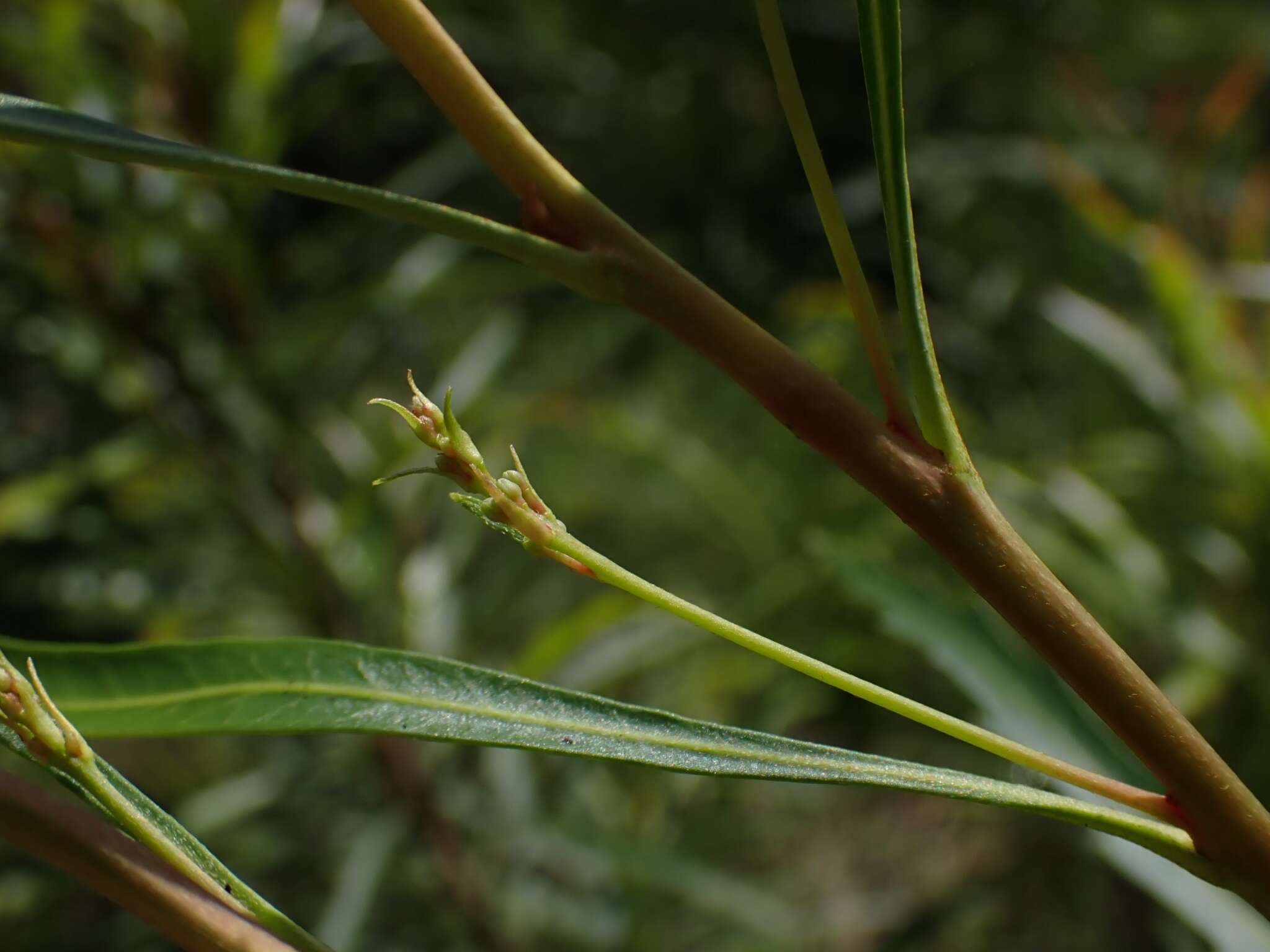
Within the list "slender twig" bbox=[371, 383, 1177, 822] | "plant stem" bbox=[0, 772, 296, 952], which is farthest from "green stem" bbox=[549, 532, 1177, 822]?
"plant stem" bbox=[0, 772, 296, 952]

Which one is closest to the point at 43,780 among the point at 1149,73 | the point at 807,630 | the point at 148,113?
the point at 148,113

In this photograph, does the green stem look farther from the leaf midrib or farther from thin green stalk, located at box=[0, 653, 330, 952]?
thin green stalk, located at box=[0, 653, 330, 952]

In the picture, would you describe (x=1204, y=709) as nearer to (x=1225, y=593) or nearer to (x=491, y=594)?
(x=1225, y=593)

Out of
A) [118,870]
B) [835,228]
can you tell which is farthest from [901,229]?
[118,870]

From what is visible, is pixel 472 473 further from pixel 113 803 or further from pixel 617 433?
pixel 617 433

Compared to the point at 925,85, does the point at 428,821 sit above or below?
below
